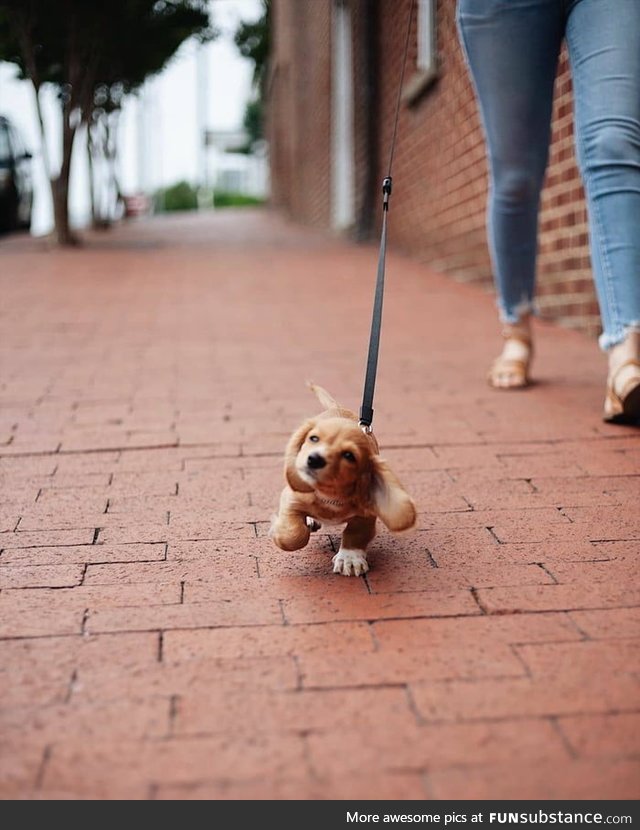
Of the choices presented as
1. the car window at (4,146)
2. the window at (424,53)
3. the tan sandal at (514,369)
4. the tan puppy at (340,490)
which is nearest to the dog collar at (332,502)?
the tan puppy at (340,490)

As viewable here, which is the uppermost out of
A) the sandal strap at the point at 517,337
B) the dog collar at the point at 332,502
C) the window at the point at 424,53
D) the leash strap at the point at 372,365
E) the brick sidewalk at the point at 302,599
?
the window at the point at 424,53

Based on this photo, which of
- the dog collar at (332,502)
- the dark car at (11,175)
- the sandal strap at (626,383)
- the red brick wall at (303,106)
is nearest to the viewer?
the dog collar at (332,502)

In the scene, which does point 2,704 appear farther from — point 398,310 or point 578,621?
point 398,310

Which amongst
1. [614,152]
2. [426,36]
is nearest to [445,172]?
[426,36]

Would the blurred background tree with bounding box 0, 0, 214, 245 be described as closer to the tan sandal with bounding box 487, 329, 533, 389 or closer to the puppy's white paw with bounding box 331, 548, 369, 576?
the tan sandal with bounding box 487, 329, 533, 389

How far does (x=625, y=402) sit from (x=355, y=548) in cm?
148

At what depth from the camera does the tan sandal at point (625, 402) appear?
10.9ft

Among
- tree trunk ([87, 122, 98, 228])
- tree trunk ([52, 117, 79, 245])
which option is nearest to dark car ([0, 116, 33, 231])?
tree trunk ([87, 122, 98, 228])

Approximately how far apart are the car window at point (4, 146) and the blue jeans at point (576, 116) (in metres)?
14.0

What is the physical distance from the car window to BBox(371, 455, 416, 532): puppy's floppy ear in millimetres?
15761

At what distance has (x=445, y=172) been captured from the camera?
8.84m

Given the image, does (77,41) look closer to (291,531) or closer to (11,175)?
(11,175)

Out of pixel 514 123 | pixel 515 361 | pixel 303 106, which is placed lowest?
pixel 515 361

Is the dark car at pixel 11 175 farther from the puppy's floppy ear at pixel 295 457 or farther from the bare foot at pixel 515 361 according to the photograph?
the puppy's floppy ear at pixel 295 457
